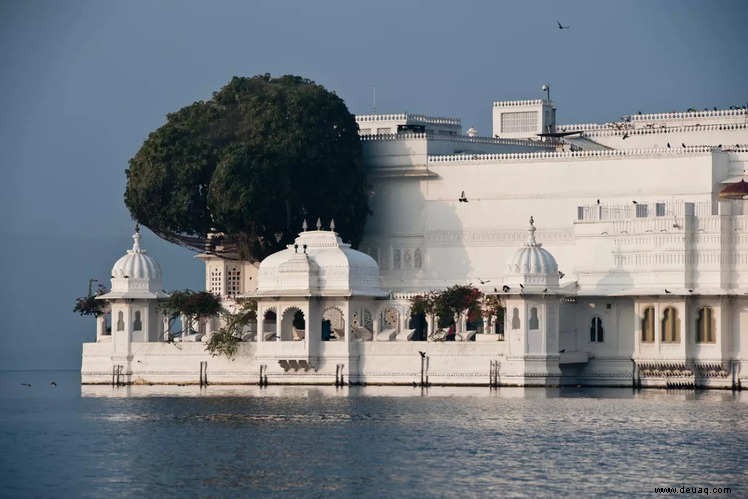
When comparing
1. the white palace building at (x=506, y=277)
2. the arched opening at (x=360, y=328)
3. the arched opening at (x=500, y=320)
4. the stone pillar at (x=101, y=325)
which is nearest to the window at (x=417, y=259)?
the white palace building at (x=506, y=277)

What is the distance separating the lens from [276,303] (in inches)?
3659

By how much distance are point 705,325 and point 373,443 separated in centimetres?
2395

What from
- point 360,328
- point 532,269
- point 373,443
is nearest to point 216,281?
point 360,328

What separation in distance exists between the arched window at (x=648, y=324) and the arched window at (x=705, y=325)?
5.54ft

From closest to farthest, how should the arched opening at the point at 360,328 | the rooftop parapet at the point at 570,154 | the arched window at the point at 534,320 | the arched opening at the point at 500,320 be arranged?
1. the arched window at the point at 534,320
2. the arched opening at the point at 500,320
3. the arched opening at the point at 360,328
4. the rooftop parapet at the point at 570,154

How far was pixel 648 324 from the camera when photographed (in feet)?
298

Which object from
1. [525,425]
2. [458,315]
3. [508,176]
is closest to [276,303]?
[458,315]

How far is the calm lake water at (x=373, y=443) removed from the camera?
199ft

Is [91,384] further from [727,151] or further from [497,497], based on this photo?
[497,497]

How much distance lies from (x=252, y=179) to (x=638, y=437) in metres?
32.1

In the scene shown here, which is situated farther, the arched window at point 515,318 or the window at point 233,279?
the window at point 233,279

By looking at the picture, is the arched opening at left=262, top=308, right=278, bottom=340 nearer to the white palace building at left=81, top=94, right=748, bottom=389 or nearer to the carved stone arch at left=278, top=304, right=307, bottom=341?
the white palace building at left=81, top=94, right=748, bottom=389

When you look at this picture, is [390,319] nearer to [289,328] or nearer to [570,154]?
[289,328]

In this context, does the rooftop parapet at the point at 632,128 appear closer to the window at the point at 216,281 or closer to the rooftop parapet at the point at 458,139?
the rooftop parapet at the point at 458,139
